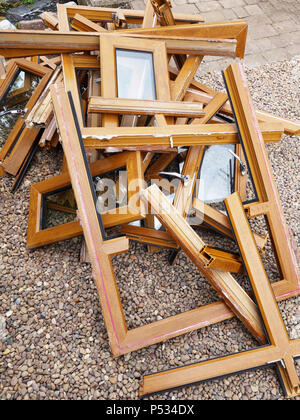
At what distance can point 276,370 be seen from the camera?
220cm

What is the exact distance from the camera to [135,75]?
9.91 ft

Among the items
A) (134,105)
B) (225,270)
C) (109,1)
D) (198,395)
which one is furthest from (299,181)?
(109,1)

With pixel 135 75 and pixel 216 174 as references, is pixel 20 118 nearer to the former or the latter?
pixel 135 75

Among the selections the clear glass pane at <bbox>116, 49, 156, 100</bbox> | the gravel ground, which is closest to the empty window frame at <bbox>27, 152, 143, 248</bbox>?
the gravel ground

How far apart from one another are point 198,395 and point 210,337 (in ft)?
1.30

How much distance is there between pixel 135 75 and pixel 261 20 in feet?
12.1

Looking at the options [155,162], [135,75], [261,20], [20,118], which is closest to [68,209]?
[155,162]

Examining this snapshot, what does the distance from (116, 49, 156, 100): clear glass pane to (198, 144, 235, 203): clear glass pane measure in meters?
0.78

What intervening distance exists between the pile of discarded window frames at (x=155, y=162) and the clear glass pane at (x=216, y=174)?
0.04 feet

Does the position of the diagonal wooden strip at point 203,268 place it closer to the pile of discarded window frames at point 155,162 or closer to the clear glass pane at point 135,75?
the pile of discarded window frames at point 155,162

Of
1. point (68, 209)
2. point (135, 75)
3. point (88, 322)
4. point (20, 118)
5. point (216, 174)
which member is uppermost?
point (135, 75)

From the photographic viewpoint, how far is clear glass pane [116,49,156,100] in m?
2.93

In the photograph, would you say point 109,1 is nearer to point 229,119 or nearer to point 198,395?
point 229,119
